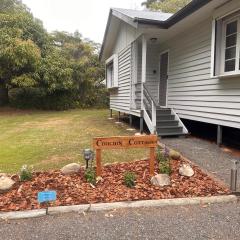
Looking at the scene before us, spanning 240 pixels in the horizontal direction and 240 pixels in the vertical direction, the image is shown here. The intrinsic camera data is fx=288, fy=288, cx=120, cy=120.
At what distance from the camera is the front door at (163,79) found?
34.9ft

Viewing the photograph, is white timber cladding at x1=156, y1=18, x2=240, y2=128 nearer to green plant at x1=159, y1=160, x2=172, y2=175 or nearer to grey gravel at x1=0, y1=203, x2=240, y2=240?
green plant at x1=159, y1=160, x2=172, y2=175

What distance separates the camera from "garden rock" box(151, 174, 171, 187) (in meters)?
4.20

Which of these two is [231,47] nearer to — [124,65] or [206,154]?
[206,154]

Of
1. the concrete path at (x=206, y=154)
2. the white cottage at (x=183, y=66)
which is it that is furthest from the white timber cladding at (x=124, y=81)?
the concrete path at (x=206, y=154)

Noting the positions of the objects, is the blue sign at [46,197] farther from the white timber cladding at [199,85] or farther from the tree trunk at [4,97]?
the tree trunk at [4,97]

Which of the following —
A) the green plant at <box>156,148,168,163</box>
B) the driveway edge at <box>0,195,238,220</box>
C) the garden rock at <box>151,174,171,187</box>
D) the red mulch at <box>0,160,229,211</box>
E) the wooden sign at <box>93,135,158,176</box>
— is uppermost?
the wooden sign at <box>93,135,158,176</box>

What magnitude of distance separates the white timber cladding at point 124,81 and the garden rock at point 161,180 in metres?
6.90

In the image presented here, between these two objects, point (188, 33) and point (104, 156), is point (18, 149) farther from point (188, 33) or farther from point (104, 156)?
point (188, 33)

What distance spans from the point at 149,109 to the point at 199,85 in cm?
174

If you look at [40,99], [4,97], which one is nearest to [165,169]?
[40,99]

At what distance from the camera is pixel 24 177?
14.0 ft

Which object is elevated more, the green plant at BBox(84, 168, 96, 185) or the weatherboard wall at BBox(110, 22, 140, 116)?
the weatherboard wall at BBox(110, 22, 140, 116)

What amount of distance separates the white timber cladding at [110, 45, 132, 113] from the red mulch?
22.3 feet

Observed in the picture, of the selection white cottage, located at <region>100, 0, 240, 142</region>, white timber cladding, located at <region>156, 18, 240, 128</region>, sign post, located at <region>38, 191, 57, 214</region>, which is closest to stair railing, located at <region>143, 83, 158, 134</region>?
white cottage, located at <region>100, 0, 240, 142</region>
